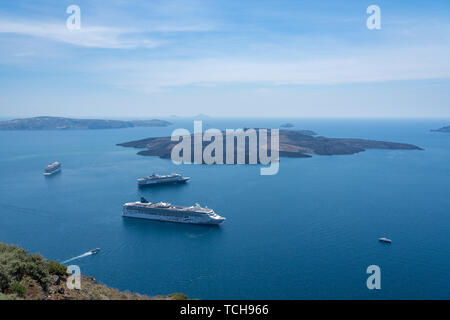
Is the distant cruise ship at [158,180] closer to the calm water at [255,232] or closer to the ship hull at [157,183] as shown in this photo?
the ship hull at [157,183]

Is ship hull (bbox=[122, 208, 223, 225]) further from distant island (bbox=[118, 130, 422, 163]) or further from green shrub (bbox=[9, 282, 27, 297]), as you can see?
distant island (bbox=[118, 130, 422, 163])

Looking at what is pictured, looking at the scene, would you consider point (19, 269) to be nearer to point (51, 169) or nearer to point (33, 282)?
point (33, 282)

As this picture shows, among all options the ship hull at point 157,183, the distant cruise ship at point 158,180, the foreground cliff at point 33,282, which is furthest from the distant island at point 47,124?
the foreground cliff at point 33,282

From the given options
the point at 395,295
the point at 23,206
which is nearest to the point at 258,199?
the point at 395,295

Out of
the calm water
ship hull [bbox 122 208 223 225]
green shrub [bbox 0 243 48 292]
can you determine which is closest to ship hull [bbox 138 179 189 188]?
the calm water

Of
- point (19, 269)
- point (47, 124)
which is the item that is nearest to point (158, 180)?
point (19, 269)
